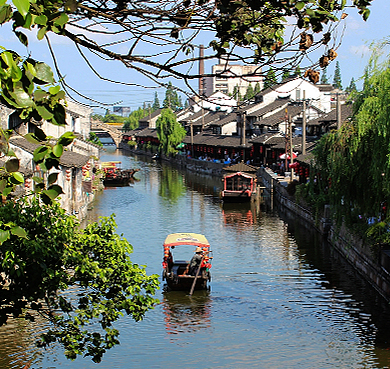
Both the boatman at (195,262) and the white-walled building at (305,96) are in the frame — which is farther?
the white-walled building at (305,96)

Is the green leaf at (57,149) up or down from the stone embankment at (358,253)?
up

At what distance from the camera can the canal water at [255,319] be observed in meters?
14.2

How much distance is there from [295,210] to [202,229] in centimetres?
742

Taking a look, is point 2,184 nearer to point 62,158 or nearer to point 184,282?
point 184,282

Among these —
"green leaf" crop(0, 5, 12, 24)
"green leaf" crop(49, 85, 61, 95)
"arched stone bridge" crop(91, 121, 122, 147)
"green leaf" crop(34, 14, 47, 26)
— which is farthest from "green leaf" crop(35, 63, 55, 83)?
"arched stone bridge" crop(91, 121, 122, 147)

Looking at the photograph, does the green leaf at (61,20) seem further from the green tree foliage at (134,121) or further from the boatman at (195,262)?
the green tree foliage at (134,121)

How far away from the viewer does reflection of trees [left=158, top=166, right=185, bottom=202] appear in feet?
149

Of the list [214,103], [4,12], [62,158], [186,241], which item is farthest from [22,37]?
[62,158]

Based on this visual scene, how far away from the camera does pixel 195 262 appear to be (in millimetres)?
19438

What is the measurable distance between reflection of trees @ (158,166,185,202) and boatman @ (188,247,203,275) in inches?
911

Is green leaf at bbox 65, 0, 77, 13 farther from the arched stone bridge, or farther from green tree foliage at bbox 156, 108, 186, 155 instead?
the arched stone bridge

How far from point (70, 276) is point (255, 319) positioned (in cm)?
863

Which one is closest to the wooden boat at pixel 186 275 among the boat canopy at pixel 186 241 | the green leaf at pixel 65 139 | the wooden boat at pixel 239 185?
the boat canopy at pixel 186 241

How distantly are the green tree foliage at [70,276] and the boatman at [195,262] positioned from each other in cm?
933
